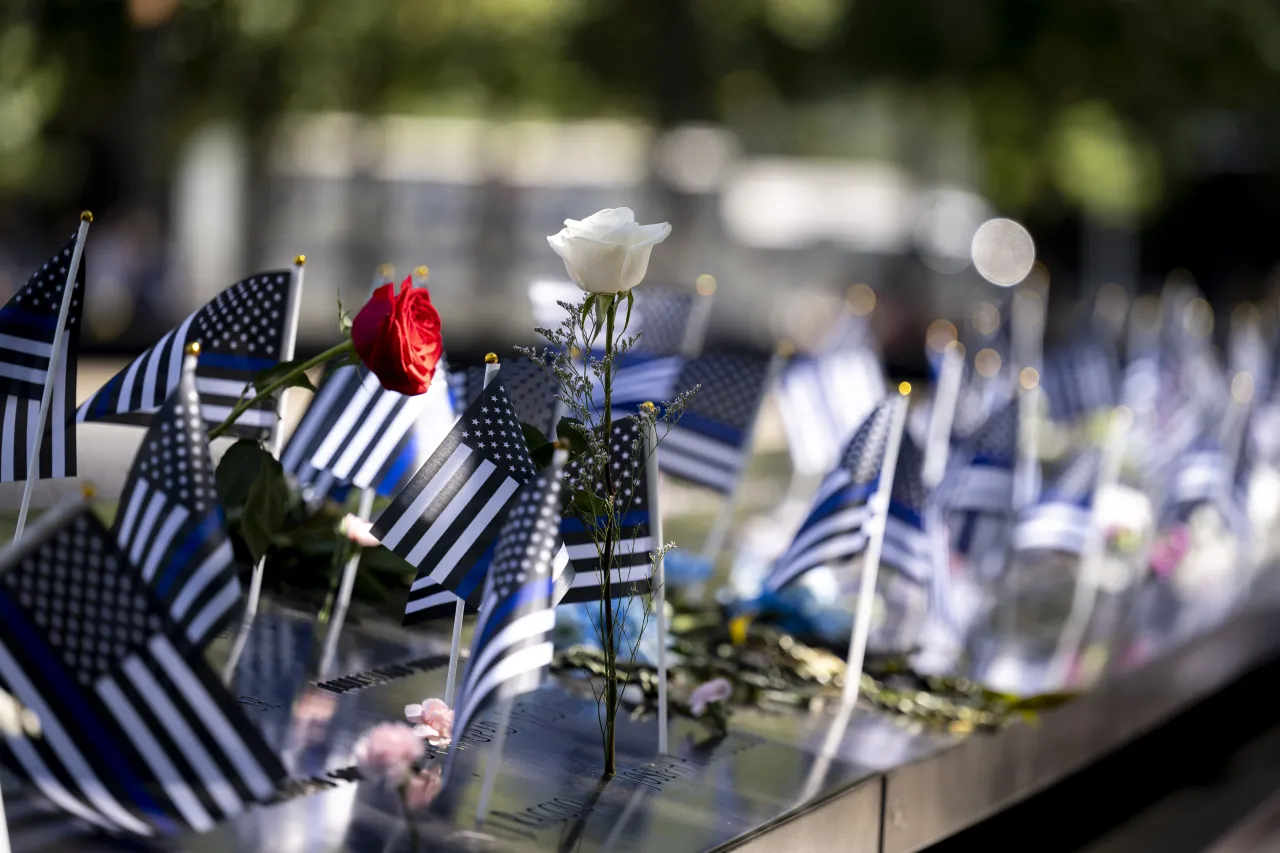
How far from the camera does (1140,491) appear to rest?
8.75m

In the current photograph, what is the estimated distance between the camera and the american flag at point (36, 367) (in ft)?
13.0

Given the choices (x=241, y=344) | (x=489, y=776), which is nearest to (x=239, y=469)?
(x=241, y=344)

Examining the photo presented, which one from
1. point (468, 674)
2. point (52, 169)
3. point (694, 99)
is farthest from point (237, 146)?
point (468, 674)

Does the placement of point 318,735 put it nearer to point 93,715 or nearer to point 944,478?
point 93,715

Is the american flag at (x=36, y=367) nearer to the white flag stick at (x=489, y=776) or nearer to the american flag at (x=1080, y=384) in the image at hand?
the white flag stick at (x=489, y=776)

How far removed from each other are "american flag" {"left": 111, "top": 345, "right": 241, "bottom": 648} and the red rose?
1.87 ft

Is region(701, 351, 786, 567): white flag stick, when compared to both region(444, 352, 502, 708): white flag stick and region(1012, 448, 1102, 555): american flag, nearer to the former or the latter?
region(1012, 448, 1102, 555): american flag

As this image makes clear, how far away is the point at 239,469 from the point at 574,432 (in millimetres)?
941

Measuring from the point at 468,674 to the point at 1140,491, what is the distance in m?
6.45

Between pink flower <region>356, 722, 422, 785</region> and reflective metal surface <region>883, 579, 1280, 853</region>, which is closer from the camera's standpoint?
pink flower <region>356, 722, 422, 785</region>

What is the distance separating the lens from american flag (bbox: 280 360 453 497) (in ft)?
13.7

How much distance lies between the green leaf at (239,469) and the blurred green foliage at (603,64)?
17.7 metres

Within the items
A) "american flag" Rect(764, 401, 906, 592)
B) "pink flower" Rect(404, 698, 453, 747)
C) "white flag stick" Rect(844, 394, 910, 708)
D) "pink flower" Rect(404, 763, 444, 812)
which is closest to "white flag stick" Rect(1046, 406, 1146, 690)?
"white flag stick" Rect(844, 394, 910, 708)

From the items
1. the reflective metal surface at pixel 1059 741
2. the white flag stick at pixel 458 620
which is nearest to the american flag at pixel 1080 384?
the reflective metal surface at pixel 1059 741
